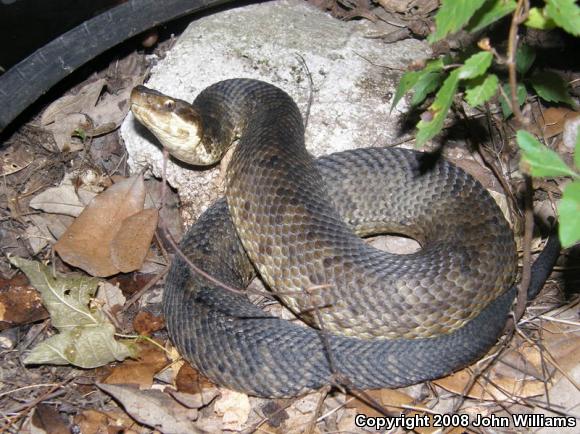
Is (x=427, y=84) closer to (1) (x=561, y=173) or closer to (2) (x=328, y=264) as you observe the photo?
(2) (x=328, y=264)

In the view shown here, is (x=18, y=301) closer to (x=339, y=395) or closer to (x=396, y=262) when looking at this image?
(x=339, y=395)

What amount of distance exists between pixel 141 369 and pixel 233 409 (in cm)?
67

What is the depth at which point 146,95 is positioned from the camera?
437cm

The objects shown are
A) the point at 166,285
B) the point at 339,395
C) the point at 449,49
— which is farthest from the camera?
A: the point at 449,49

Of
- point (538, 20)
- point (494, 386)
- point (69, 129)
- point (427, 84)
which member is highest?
point (538, 20)

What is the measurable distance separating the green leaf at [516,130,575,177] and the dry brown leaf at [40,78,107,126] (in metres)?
4.00

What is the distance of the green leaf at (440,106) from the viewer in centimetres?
283

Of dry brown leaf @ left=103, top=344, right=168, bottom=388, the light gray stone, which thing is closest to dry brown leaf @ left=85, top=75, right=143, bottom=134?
the light gray stone

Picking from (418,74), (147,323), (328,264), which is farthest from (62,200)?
(418,74)

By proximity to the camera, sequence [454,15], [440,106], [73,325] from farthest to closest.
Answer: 1. [73,325]
2. [440,106]
3. [454,15]

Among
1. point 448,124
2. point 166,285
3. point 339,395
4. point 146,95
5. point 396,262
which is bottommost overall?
point 339,395

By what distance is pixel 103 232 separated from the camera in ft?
15.5

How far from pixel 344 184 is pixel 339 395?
1.53 m

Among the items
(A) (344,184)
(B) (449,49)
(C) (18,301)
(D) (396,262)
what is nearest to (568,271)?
(D) (396,262)
